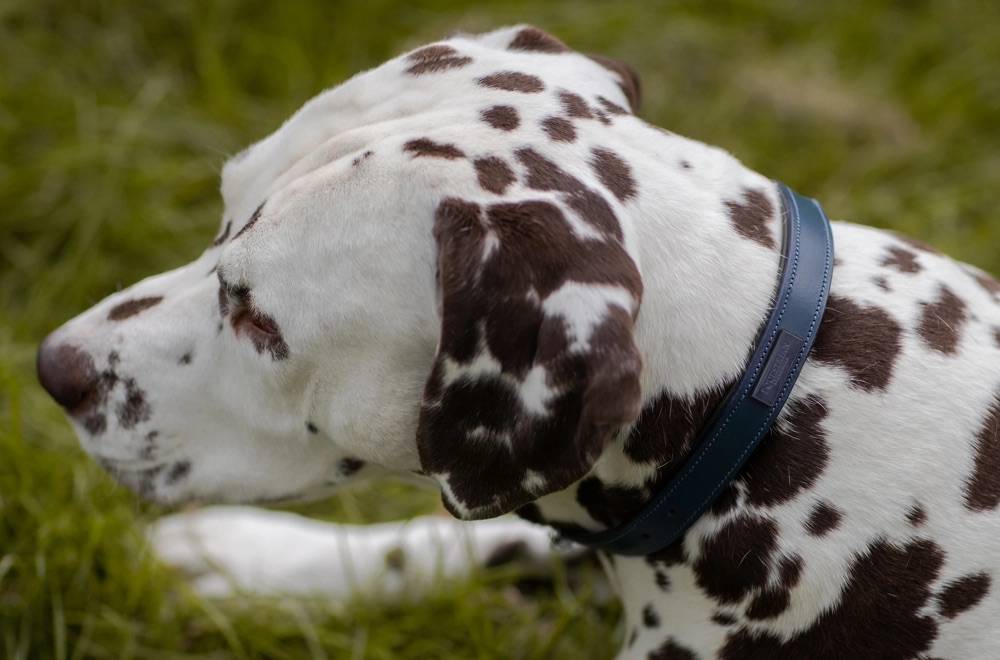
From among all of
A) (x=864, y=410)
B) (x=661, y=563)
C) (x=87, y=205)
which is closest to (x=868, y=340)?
(x=864, y=410)

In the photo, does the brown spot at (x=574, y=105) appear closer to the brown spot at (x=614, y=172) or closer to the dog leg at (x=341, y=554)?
the brown spot at (x=614, y=172)

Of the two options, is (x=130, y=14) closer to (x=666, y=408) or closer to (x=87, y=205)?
(x=87, y=205)

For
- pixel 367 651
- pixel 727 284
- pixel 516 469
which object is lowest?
pixel 367 651

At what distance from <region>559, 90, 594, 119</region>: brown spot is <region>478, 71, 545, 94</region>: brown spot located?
0.15ft

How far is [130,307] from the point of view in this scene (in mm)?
2352

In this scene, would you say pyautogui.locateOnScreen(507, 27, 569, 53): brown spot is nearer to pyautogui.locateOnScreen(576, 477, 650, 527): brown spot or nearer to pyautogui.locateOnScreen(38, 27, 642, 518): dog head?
pyautogui.locateOnScreen(38, 27, 642, 518): dog head

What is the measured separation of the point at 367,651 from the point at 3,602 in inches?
35.9

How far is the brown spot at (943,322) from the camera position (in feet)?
6.81

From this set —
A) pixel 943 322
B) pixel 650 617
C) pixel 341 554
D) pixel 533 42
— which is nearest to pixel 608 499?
pixel 650 617

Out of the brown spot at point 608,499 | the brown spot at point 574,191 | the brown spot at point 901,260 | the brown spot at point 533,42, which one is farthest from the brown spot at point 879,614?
the brown spot at point 533,42

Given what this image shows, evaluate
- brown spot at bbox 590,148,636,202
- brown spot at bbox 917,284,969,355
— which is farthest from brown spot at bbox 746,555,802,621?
brown spot at bbox 590,148,636,202

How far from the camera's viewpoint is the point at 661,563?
2154 millimetres

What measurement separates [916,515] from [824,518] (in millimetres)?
157

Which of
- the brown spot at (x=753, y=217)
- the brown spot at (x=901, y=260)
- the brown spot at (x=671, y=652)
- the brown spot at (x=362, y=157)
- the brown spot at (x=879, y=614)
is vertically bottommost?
the brown spot at (x=671, y=652)
